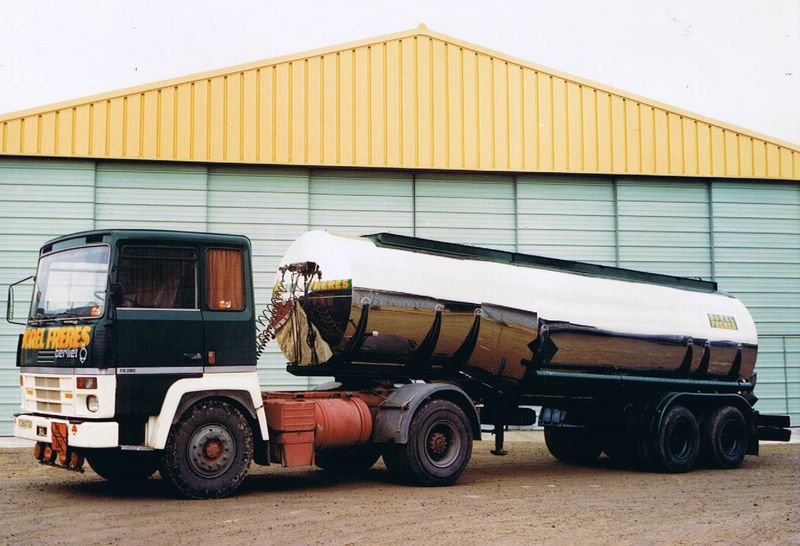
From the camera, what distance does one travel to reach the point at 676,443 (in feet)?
46.0

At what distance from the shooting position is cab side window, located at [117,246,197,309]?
9586mm

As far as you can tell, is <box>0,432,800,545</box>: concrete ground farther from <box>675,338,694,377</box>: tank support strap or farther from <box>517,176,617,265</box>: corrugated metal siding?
<box>517,176,617,265</box>: corrugated metal siding

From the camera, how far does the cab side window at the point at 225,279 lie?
Result: 1008 cm

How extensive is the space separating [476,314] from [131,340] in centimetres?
474

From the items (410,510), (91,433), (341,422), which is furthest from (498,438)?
(91,433)

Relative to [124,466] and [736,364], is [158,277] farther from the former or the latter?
[736,364]

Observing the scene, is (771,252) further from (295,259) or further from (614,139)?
(295,259)

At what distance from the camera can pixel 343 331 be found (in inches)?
436

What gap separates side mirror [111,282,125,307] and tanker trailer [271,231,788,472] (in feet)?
8.88

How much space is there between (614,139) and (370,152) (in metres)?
5.38

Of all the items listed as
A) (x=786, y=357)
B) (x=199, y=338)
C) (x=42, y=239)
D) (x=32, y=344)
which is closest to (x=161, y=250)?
(x=199, y=338)

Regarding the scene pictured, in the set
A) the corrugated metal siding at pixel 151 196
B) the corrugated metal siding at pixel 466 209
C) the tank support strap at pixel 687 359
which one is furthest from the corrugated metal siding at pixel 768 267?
the corrugated metal siding at pixel 151 196

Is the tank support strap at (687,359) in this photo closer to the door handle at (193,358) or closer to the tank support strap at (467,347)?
the tank support strap at (467,347)

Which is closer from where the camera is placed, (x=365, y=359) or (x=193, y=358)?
(x=193, y=358)
